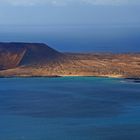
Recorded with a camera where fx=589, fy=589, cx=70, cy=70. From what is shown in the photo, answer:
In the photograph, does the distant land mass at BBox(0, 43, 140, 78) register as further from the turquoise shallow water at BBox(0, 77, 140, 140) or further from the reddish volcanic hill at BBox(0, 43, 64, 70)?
the turquoise shallow water at BBox(0, 77, 140, 140)

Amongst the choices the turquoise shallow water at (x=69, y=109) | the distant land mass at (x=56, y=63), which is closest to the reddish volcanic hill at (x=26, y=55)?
the distant land mass at (x=56, y=63)

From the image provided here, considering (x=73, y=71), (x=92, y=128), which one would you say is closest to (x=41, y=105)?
(x=92, y=128)

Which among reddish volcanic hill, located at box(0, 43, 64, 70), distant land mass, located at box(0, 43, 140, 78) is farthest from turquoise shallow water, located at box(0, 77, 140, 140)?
reddish volcanic hill, located at box(0, 43, 64, 70)

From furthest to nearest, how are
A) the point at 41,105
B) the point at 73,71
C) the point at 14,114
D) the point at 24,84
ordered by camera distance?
the point at 73,71
the point at 24,84
the point at 41,105
the point at 14,114

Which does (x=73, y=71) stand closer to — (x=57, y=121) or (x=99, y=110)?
(x=99, y=110)

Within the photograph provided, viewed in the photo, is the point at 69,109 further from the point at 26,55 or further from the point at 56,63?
the point at 26,55

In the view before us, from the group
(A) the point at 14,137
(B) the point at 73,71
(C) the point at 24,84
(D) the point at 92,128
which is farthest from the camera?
A: (B) the point at 73,71
